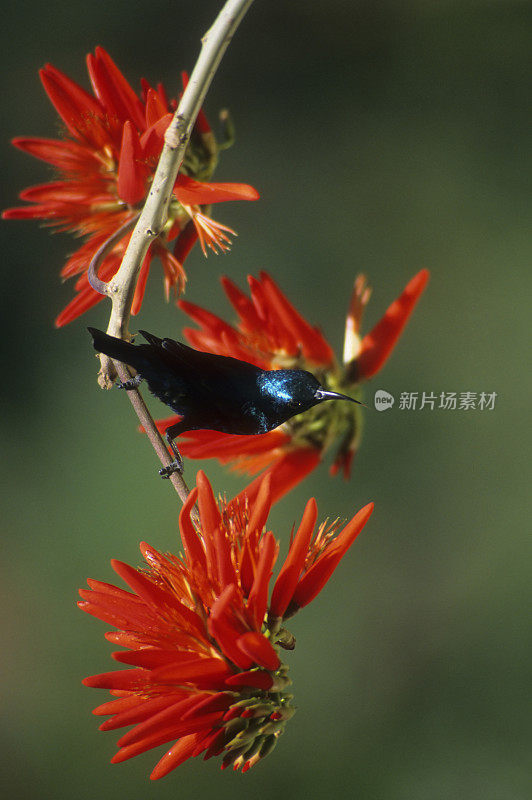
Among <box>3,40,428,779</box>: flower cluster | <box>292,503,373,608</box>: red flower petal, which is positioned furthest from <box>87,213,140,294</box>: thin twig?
<box>292,503,373,608</box>: red flower petal

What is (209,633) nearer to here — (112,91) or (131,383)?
(131,383)

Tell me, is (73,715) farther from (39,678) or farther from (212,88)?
(212,88)

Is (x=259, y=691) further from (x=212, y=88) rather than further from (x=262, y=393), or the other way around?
(x=212, y=88)

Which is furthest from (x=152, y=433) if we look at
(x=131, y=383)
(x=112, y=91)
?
(x=112, y=91)

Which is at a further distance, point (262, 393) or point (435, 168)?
point (435, 168)

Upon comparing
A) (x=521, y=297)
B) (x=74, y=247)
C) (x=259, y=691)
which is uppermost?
(x=74, y=247)

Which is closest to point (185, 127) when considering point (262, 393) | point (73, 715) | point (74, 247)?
point (262, 393)

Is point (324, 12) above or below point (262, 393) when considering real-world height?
above
